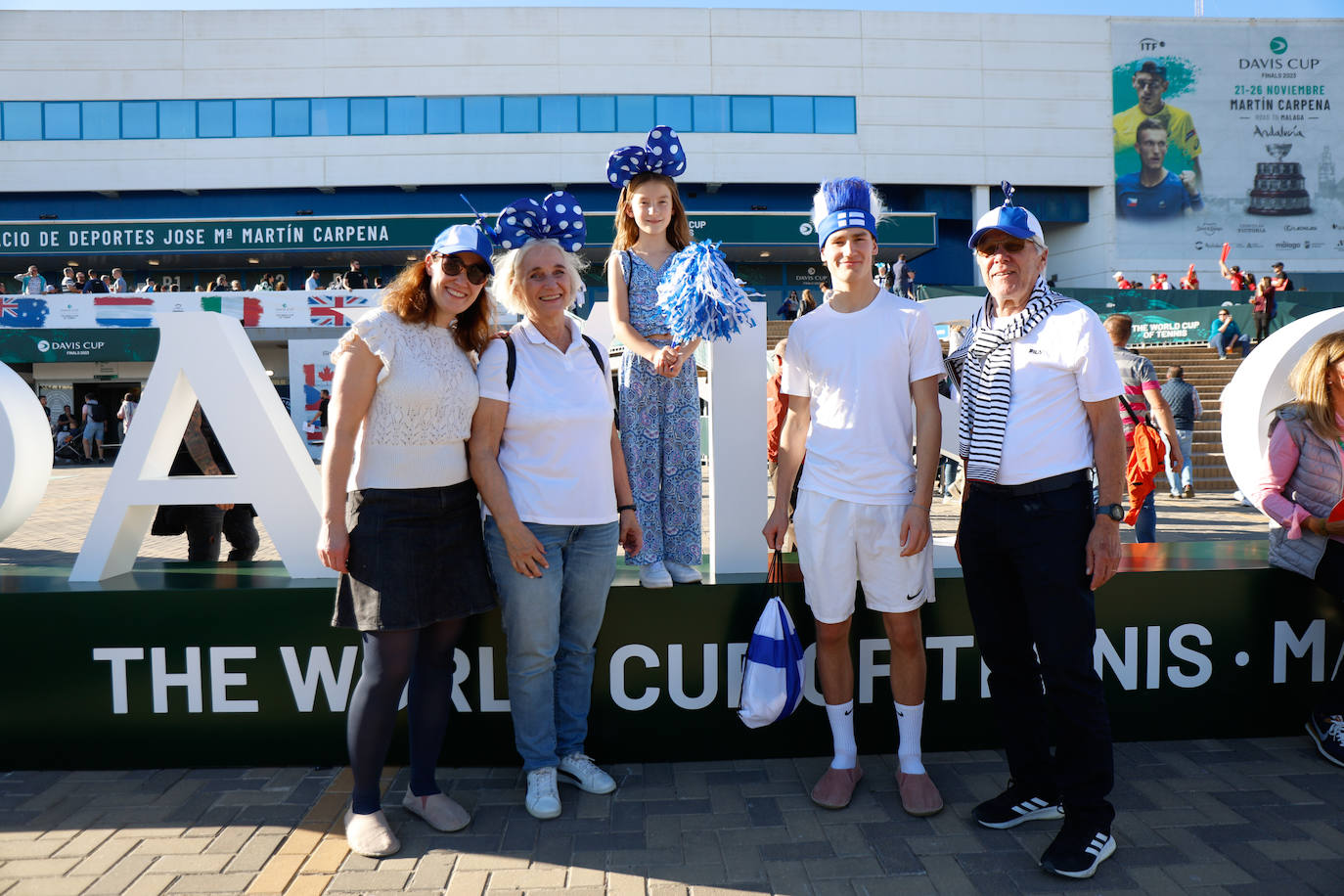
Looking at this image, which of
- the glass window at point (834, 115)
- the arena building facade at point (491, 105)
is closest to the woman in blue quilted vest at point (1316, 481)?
the arena building facade at point (491, 105)

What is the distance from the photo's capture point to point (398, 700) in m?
2.64

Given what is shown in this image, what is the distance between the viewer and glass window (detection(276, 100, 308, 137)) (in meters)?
30.4

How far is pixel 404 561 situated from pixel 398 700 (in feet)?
1.47

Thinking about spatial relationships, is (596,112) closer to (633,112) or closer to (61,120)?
(633,112)

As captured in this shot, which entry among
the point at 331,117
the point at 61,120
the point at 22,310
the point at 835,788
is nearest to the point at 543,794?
the point at 835,788

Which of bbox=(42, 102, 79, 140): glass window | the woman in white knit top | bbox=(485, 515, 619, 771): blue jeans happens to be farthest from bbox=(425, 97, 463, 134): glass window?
bbox=(485, 515, 619, 771): blue jeans

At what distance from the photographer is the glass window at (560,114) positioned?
30203mm

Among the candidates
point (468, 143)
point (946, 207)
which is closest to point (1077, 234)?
point (946, 207)

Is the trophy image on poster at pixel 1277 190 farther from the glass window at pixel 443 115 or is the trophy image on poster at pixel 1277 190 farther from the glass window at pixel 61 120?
the glass window at pixel 61 120

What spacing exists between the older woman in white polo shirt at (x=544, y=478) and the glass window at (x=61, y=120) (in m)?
35.7

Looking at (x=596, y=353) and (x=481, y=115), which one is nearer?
(x=596, y=353)

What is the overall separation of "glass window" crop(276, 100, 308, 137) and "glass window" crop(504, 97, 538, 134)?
23.2 feet

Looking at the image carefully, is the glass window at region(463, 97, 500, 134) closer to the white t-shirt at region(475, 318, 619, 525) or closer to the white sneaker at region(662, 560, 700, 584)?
the white sneaker at region(662, 560, 700, 584)

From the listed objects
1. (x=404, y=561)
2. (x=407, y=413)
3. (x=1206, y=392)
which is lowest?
(x=404, y=561)
